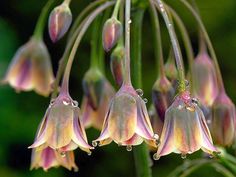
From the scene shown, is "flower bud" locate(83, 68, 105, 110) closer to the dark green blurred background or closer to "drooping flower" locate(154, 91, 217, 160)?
"drooping flower" locate(154, 91, 217, 160)

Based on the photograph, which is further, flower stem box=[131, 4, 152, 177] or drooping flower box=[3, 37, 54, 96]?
drooping flower box=[3, 37, 54, 96]

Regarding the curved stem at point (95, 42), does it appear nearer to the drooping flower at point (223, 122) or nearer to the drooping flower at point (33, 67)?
the drooping flower at point (33, 67)

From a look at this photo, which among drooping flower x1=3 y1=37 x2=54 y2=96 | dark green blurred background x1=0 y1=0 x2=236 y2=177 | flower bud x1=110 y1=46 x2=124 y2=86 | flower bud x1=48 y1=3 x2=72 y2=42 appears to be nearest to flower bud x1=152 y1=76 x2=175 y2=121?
flower bud x1=110 y1=46 x2=124 y2=86

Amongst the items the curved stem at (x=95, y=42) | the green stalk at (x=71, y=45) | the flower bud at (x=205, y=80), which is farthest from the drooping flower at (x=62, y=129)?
the flower bud at (x=205, y=80)

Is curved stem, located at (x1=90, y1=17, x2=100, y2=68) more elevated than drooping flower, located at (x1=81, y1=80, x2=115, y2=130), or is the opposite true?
curved stem, located at (x1=90, y1=17, x2=100, y2=68)

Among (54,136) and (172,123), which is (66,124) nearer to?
(54,136)

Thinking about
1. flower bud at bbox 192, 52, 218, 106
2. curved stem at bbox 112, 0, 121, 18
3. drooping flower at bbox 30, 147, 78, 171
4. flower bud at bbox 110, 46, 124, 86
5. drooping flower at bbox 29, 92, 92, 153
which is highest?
curved stem at bbox 112, 0, 121, 18
